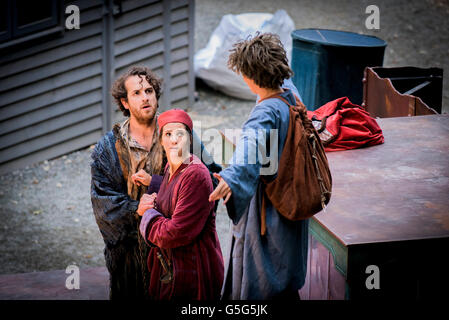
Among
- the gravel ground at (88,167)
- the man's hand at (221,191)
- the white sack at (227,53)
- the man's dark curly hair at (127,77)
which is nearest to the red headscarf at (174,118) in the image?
the man's dark curly hair at (127,77)

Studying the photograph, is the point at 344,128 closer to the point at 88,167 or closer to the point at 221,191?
the point at 221,191

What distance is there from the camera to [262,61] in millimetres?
2957

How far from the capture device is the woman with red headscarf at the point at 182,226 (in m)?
3.26

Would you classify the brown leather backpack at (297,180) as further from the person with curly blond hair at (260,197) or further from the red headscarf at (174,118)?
the red headscarf at (174,118)

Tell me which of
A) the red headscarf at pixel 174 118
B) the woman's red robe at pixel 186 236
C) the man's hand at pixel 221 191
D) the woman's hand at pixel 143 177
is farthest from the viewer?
the woman's hand at pixel 143 177

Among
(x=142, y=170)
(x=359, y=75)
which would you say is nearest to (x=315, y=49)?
(x=359, y=75)

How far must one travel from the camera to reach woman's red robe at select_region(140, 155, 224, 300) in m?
3.25

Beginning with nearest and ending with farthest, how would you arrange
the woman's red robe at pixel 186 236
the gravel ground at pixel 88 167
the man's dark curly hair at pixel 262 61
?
the man's dark curly hair at pixel 262 61 < the woman's red robe at pixel 186 236 < the gravel ground at pixel 88 167

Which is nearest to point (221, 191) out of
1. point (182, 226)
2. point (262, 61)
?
point (182, 226)

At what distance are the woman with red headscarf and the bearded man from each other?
388mm

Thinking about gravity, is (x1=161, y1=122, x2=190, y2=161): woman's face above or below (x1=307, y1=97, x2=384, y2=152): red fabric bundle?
above

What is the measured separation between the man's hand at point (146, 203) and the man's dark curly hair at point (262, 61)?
934 mm

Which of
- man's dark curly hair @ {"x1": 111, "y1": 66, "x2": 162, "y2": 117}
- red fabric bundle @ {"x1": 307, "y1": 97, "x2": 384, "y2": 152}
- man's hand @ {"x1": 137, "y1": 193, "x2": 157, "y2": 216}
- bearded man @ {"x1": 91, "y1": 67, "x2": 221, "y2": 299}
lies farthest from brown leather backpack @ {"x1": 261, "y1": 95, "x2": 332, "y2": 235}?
red fabric bundle @ {"x1": 307, "y1": 97, "x2": 384, "y2": 152}

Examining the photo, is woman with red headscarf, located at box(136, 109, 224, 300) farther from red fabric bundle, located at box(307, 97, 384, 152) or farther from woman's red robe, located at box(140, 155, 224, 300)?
red fabric bundle, located at box(307, 97, 384, 152)
